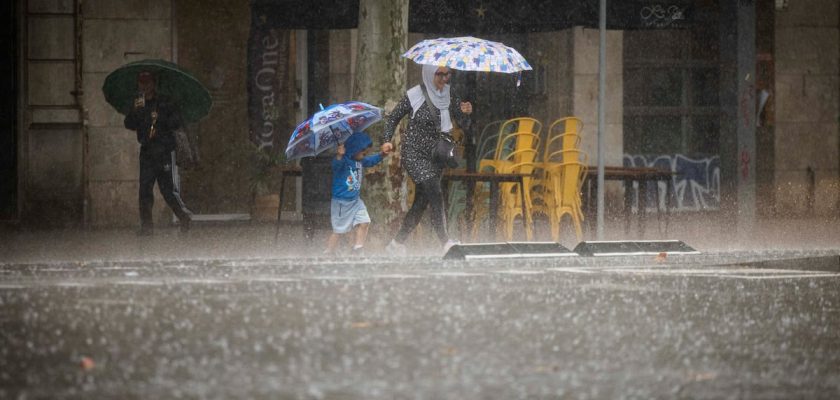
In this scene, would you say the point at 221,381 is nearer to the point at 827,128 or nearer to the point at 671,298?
the point at 671,298

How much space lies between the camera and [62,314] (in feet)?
29.2

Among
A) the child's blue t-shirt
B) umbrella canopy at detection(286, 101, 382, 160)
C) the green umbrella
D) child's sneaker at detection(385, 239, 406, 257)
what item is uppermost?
the green umbrella

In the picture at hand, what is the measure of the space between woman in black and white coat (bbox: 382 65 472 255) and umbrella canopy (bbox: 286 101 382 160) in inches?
9.6

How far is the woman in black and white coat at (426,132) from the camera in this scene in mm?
14828

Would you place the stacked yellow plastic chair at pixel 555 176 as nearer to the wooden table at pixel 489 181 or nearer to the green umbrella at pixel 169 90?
the wooden table at pixel 489 181

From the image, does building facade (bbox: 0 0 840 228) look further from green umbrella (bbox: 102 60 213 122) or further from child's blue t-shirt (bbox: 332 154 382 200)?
child's blue t-shirt (bbox: 332 154 382 200)

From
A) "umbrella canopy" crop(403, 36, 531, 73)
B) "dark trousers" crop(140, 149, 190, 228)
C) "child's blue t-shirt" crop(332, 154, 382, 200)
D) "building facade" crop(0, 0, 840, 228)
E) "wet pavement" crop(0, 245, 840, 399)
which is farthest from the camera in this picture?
"building facade" crop(0, 0, 840, 228)

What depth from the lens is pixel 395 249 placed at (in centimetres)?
1506

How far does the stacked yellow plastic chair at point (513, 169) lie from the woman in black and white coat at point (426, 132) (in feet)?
4.91

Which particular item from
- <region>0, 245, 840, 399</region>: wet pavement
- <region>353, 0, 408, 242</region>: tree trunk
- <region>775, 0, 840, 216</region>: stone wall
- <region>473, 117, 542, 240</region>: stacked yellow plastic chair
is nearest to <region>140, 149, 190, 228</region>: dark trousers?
<region>353, 0, 408, 242</region>: tree trunk

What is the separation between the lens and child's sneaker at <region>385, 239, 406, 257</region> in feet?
49.1

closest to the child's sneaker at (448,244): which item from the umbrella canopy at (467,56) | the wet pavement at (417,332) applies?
the umbrella canopy at (467,56)

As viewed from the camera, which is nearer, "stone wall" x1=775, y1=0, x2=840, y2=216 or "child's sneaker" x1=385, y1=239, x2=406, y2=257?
"child's sneaker" x1=385, y1=239, x2=406, y2=257

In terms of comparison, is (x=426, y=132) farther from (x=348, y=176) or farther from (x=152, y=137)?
(x=152, y=137)
